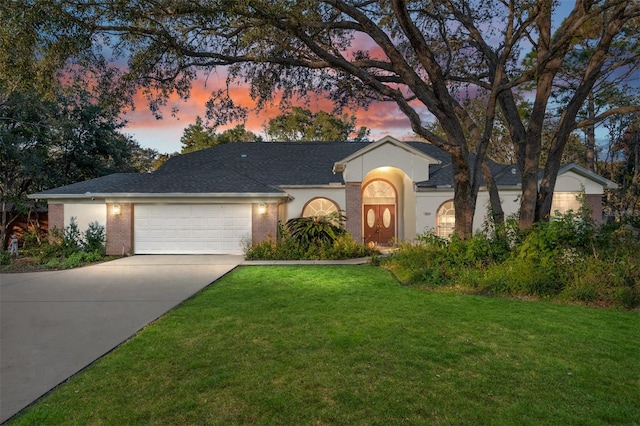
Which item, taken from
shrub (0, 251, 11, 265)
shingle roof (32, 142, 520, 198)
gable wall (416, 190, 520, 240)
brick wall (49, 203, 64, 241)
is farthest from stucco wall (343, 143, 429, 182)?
shrub (0, 251, 11, 265)

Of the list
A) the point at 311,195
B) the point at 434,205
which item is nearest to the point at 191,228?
the point at 311,195

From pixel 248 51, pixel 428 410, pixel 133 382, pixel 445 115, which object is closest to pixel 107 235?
pixel 248 51

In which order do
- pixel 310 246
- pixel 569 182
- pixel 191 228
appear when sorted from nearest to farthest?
pixel 310 246 → pixel 191 228 → pixel 569 182

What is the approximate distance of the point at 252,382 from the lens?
145 inches

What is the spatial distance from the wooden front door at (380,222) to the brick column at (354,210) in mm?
2328

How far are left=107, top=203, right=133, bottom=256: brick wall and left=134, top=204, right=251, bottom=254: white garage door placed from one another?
284 millimetres

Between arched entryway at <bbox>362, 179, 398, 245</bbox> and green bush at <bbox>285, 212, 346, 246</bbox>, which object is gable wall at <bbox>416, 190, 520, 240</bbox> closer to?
arched entryway at <bbox>362, 179, 398, 245</bbox>

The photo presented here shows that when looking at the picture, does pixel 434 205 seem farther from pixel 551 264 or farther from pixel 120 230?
pixel 120 230

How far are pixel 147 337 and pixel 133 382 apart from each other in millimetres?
1431

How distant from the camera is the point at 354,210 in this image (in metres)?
15.0

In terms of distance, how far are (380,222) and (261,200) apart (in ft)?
20.6

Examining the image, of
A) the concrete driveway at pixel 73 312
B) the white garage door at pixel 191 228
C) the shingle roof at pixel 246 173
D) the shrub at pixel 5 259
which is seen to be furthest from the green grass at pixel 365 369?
the shrub at pixel 5 259

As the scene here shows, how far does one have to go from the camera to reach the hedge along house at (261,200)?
14.2 metres

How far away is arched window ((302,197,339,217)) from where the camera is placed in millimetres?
15922
